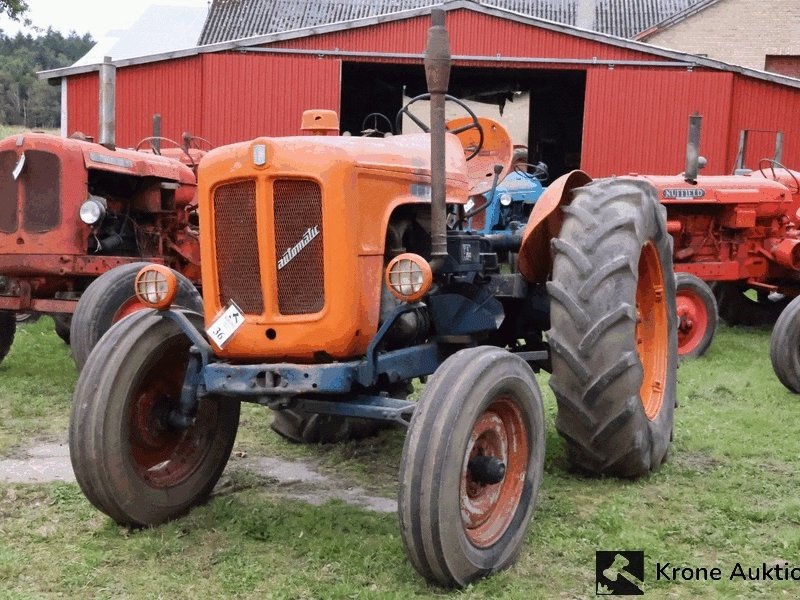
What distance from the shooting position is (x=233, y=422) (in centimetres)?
409

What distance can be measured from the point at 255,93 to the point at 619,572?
13.7m

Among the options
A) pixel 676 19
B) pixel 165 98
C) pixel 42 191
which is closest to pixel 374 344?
pixel 42 191

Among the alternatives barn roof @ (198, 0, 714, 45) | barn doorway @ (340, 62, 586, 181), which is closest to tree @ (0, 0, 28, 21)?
barn roof @ (198, 0, 714, 45)

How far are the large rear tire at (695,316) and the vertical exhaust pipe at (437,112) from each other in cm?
475

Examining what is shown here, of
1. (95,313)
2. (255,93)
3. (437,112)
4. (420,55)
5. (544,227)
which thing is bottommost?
(95,313)

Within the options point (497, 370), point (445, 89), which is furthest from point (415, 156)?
point (497, 370)

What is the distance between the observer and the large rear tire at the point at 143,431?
11.5ft

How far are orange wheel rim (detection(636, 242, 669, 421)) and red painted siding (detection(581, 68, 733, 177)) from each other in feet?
39.2

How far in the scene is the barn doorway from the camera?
19.4m

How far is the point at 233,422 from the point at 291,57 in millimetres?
12820

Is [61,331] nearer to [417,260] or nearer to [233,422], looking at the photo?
[233,422]

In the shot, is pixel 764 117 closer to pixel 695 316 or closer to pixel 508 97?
pixel 508 97

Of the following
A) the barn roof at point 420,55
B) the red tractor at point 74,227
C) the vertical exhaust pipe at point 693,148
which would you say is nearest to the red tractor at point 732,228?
the vertical exhaust pipe at point 693,148

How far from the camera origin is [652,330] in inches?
190
